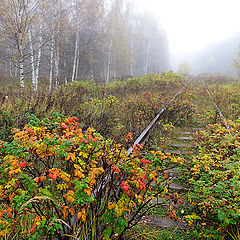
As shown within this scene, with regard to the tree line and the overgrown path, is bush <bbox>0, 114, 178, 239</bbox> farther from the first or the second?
the tree line

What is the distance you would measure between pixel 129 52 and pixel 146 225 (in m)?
36.5

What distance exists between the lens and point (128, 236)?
88.7 inches

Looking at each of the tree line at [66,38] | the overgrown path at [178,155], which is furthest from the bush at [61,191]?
the tree line at [66,38]

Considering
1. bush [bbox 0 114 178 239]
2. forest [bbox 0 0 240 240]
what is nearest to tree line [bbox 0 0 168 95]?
forest [bbox 0 0 240 240]

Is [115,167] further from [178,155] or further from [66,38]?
[66,38]

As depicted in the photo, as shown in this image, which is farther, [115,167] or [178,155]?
[178,155]

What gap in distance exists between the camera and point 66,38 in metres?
15.6

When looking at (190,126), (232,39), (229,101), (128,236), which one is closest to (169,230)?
(128,236)

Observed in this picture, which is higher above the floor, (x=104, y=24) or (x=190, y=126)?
(x=104, y=24)

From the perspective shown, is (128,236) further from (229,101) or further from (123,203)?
(229,101)

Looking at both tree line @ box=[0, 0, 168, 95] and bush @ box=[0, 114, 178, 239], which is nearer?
bush @ box=[0, 114, 178, 239]

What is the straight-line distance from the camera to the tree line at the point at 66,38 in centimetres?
930

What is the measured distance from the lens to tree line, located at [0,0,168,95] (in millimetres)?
9305

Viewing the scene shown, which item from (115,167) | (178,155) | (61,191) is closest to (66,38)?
(178,155)
